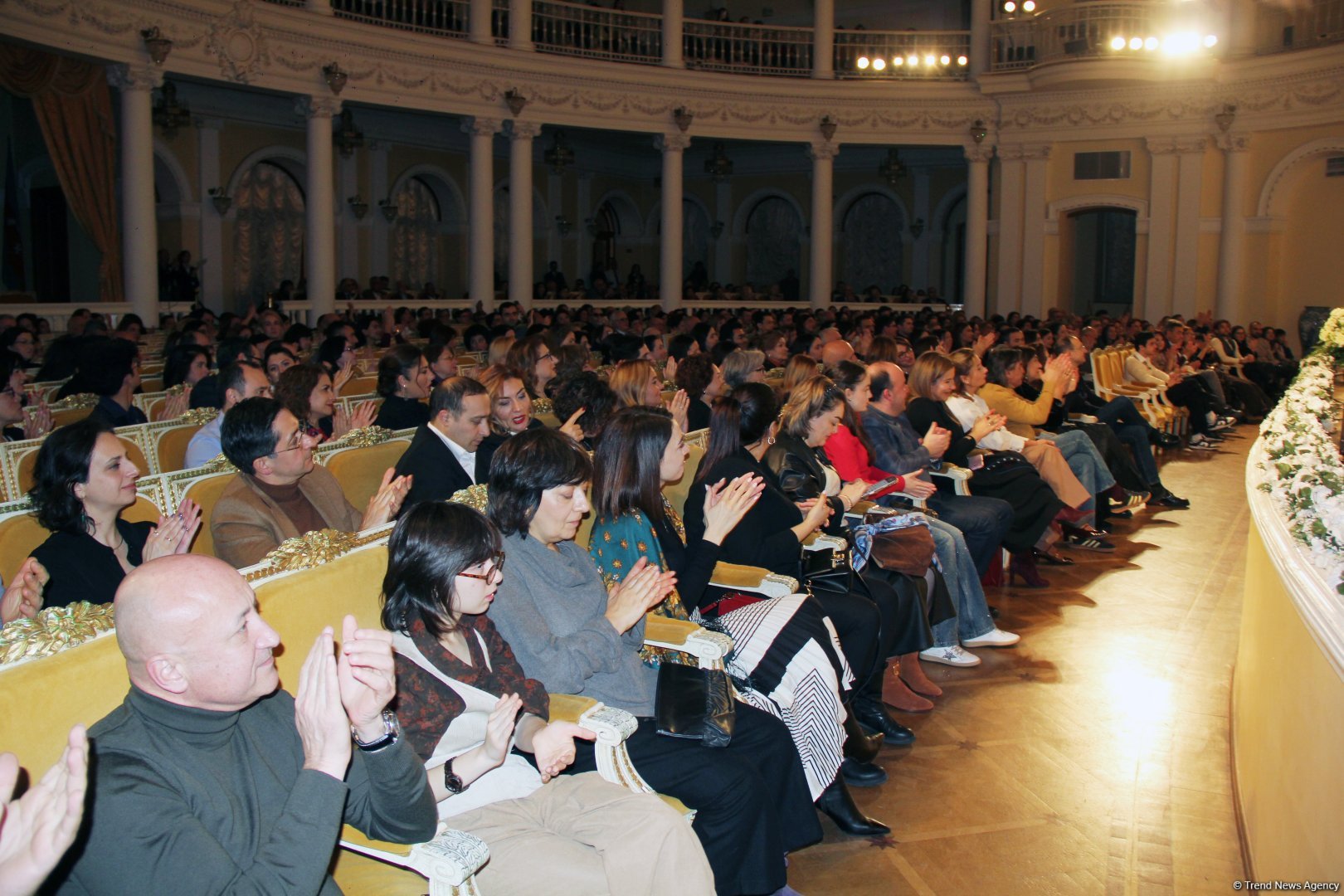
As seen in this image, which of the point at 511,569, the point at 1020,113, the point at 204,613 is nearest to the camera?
the point at 204,613

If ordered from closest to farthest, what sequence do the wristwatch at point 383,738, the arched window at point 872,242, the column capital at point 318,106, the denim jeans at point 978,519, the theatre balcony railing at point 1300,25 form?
the wristwatch at point 383,738 → the denim jeans at point 978,519 → the column capital at point 318,106 → the theatre balcony railing at point 1300,25 → the arched window at point 872,242

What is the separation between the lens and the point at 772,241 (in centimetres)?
2305

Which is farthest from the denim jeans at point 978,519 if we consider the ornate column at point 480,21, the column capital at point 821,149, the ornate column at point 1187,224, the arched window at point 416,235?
the arched window at point 416,235

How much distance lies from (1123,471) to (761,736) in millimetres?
5883

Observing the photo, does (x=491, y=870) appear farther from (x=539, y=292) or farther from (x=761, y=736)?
(x=539, y=292)

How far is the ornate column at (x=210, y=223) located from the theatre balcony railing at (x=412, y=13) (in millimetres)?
2593

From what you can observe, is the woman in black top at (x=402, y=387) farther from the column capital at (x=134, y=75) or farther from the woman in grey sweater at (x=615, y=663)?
the column capital at (x=134, y=75)

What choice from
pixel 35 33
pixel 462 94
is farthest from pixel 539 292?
pixel 35 33

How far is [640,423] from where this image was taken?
3568 mm

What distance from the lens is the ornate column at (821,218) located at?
17203 mm

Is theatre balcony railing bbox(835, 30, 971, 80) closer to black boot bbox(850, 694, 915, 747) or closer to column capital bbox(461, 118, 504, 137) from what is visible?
column capital bbox(461, 118, 504, 137)

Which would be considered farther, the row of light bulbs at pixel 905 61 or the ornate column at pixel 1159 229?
the row of light bulbs at pixel 905 61

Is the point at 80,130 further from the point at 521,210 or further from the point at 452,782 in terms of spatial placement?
the point at 452,782

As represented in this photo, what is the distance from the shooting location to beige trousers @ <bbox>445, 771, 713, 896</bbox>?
7.91 ft
